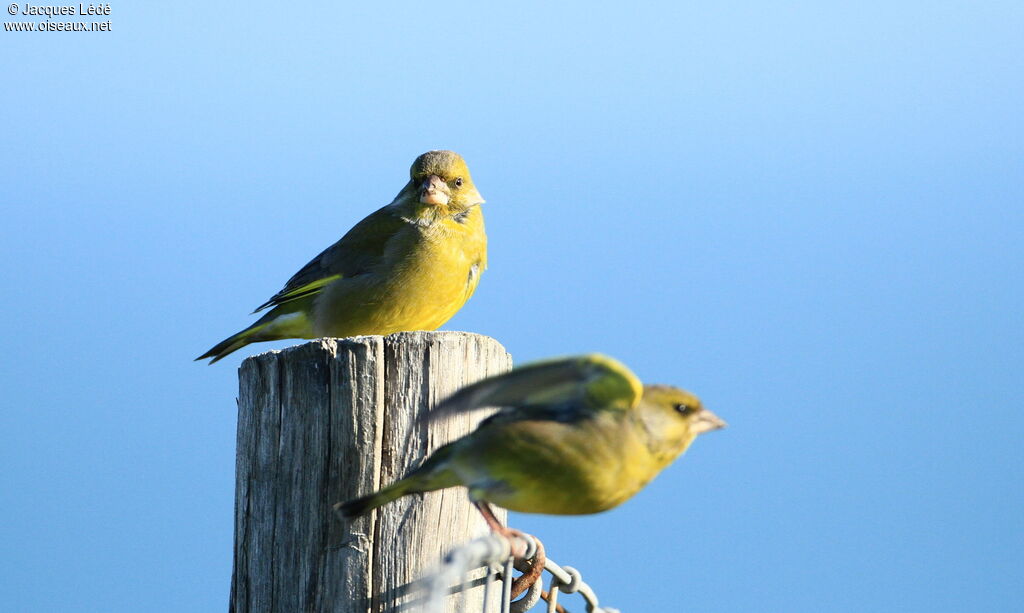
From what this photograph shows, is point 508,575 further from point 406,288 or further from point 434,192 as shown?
point 434,192

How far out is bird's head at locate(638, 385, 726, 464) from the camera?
2598 millimetres

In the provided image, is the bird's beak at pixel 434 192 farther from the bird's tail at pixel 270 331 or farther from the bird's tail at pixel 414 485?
the bird's tail at pixel 414 485

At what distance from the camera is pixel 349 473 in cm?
277

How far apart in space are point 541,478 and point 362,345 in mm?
645

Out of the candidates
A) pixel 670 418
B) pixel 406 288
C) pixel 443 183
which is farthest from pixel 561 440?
pixel 443 183

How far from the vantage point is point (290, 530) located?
281cm

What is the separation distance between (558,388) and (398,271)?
8.12 feet

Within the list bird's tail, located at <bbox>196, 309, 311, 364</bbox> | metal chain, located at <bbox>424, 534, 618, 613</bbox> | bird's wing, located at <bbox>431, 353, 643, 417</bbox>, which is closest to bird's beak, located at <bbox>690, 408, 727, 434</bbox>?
bird's wing, located at <bbox>431, 353, 643, 417</bbox>

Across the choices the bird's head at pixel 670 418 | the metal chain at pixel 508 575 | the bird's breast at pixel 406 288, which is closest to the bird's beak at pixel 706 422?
the bird's head at pixel 670 418

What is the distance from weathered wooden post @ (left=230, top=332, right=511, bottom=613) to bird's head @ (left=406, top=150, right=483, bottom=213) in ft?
7.72

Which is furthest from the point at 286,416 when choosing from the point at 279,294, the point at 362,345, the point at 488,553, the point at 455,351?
the point at 279,294

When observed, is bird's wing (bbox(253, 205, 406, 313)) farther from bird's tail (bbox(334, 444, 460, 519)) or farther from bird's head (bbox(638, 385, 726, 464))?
bird's head (bbox(638, 385, 726, 464))

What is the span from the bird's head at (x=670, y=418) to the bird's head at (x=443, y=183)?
Result: 271 centimetres

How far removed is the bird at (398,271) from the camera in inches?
193
